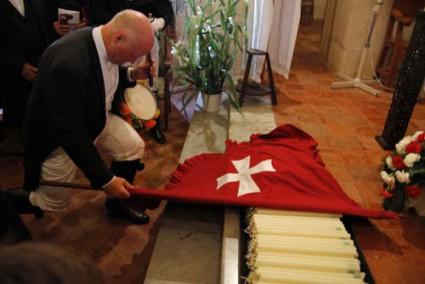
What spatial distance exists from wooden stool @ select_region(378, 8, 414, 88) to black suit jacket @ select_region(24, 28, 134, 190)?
3.05 metres

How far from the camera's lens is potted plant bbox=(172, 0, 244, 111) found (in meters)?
2.74

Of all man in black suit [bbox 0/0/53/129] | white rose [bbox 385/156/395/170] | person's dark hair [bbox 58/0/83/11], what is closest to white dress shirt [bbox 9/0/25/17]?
man in black suit [bbox 0/0/53/129]

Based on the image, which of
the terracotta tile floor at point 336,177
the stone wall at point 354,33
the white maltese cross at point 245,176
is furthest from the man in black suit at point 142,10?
the stone wall at point 354,33

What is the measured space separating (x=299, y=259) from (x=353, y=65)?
3.09 m

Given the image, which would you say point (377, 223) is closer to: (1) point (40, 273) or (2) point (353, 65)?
(1) point (40, 273)

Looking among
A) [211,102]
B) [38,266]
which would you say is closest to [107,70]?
[38,266]

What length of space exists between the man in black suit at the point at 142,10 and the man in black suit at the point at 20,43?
0.30m

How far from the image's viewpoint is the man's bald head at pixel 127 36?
4.86 feet

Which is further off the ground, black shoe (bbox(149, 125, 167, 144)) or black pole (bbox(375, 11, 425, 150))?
black pole (bbox(375, 11, 425, 150))

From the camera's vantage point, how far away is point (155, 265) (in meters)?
1.53

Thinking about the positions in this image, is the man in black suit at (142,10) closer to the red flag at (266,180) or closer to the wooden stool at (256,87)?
the wooden stool at (256,87)

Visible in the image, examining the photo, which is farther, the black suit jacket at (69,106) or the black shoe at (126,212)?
the black shoe at (126,212)

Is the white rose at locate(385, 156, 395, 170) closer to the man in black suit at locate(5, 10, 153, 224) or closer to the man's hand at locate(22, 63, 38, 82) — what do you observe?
the man in black suit at locate(5, 10, 153, 224)

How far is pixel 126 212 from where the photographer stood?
202cm
